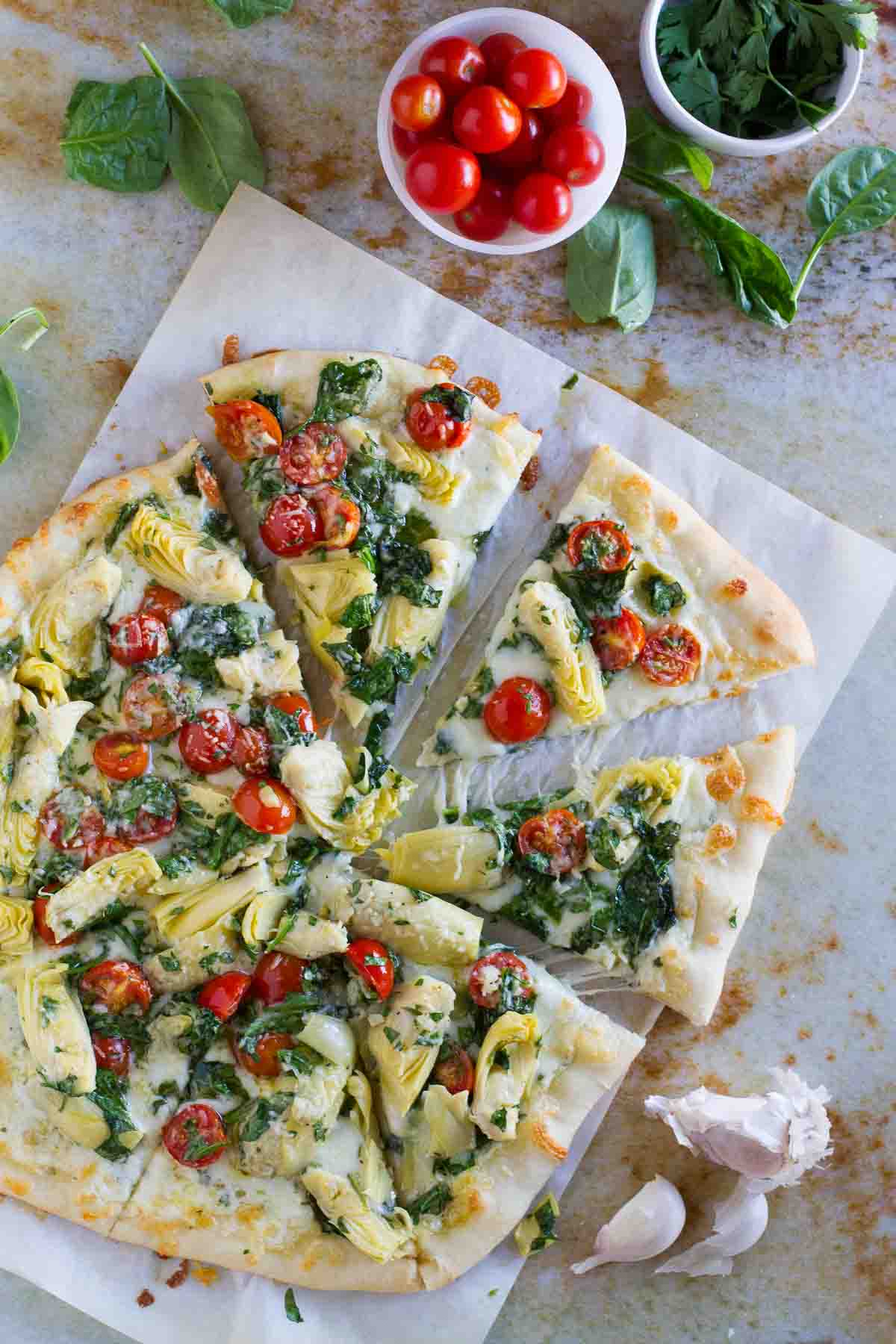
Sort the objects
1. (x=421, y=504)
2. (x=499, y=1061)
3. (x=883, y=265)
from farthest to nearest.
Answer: (x=883, y=265), (x=421, y=504), (x=499, y=1061)

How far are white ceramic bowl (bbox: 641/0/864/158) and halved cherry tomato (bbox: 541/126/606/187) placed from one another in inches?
15.4

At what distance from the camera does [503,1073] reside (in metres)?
5.54

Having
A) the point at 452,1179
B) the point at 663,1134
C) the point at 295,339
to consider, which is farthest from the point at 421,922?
the point at 295,339

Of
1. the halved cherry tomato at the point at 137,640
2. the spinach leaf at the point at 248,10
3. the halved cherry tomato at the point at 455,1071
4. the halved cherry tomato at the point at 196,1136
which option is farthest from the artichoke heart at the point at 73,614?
the spinach leaf at the point at 248,10

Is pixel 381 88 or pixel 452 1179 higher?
pixel 381 88

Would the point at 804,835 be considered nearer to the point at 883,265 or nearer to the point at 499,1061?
the point at 499,1061

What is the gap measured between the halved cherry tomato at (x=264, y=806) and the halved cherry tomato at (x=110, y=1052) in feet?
3.53

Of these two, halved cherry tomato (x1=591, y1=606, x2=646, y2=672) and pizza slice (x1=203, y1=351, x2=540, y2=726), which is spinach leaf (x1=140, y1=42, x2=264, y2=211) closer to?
pizza slice (x1=203, y1=351, x2=540, y2=726)

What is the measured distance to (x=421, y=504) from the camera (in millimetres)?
5926

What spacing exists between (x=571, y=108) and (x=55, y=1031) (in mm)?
4578

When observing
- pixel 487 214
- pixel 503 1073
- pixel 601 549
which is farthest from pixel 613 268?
pixel 503 1073

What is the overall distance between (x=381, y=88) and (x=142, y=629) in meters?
2.85

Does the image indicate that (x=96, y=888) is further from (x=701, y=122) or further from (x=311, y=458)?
(x=701, y=122)

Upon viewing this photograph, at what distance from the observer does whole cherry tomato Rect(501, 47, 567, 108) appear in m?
5.58
